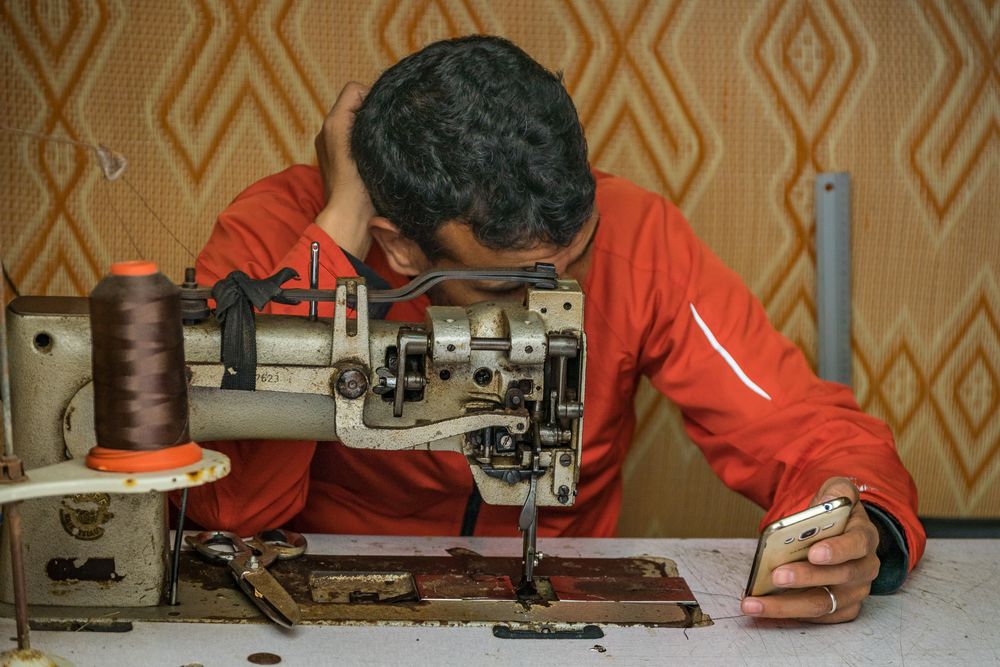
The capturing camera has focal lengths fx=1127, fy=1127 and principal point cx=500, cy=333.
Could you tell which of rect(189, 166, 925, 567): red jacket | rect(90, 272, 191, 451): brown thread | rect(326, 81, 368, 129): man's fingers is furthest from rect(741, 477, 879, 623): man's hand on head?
rect(326, 81, 368, 129): man's fingers

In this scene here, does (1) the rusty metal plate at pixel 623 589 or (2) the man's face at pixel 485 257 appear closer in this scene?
(1) the rusty metal plate at pixel 623 589

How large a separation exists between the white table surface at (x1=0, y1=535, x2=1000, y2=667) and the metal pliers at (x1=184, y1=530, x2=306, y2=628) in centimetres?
3

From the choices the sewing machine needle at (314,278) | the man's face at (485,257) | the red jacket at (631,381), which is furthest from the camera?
the red jacket at (631,381)

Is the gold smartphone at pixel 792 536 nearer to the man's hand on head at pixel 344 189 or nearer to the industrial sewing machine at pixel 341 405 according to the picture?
the industrial sewing machine at pixel 341 405

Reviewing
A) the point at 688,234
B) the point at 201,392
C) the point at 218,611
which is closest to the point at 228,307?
the point at 201,392

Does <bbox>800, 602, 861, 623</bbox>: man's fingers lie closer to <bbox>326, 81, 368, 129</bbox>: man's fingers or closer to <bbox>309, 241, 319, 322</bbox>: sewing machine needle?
<bbox>309, 241, 319, 322</bbox>: sewing machine needle

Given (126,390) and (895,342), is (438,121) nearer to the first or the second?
(126,390)

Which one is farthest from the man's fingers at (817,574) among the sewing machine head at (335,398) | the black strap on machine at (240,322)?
the black strap on machine at (240,322)

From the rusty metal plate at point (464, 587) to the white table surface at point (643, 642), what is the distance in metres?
0.08

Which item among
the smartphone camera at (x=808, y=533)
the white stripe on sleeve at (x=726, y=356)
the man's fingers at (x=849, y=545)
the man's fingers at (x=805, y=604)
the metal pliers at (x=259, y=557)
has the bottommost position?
the metal pliers at (x=259, y=557)

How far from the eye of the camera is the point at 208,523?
1.72 m

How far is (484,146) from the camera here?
1.62 m

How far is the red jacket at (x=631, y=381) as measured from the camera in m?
1.91

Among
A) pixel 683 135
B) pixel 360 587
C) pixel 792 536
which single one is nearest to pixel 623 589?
pixel 792 536
